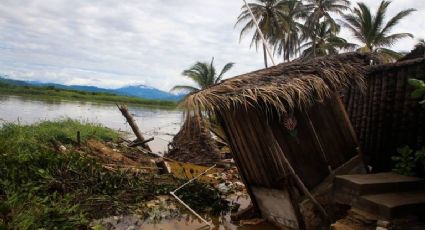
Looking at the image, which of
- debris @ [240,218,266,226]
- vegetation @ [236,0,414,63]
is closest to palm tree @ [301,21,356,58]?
vegetation @ [236,0,414,63]

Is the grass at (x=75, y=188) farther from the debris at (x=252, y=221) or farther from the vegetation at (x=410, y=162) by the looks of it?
the vegetation at (x=410, y=162)

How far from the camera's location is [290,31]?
2862 cm

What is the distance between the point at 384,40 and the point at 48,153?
23318 millimetres

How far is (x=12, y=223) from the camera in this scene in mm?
4309

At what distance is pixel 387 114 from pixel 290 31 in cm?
2387

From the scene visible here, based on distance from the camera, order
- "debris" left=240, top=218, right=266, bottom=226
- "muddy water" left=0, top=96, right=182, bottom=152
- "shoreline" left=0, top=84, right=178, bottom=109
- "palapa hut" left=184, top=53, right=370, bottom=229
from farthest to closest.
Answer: "shoreline" left=0, top=84, right=178, bottom=109 < "muddy water" left=0, top=96, right=182, bottom=152 < "debris" left=240, top=218, right=266, bottom=226 < "palapa hut" left=184, top=53, right=370, bottom=229

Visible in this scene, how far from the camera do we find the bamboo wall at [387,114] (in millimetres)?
5398

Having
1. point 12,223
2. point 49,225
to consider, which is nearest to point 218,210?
point 49,225

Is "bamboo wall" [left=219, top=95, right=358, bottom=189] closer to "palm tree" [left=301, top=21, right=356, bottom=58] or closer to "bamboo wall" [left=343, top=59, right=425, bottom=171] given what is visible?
"bamboo wall" [left=343, top=59, right=425, bottom=171]

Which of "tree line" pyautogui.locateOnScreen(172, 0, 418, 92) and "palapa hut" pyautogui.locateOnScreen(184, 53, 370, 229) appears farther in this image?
"tree line" pyautogui.locateOnScreen(172, 0, 418, 92)

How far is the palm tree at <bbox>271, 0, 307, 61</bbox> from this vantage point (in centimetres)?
2809

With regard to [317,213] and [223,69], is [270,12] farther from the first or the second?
[317,213]

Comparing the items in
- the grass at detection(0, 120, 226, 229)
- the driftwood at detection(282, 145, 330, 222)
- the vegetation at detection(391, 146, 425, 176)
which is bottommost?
the grass at detection(0, 120, 226, 229)

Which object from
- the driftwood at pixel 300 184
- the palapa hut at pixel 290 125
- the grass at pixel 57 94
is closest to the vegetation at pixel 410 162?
the palapa hut at pixel 290 125
